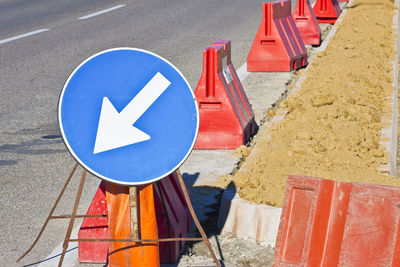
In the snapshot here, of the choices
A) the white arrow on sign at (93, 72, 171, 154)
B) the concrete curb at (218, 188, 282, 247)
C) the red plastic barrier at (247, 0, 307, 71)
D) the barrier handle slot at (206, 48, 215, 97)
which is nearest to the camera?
the white arrow on sign at (93, 72, 171, 154)

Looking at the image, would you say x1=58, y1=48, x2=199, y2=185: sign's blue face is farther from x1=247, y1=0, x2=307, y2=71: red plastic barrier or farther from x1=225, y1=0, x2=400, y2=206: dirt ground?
x1=247, y1=0, x2=307, y2=71: red plastic barrier

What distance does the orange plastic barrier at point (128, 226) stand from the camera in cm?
424

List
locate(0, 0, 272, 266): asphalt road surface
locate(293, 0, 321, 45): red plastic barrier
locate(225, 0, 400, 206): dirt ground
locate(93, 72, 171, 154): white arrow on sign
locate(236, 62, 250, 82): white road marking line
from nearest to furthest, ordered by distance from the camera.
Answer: locate(93, 72, 171, 154): white arrow on sign
locate(225, 0, 400, 206): dirt ground
locate(0, 0, 272, 266): asphalt road surface
locate(236, 62, 250, 82): white road marking line
locate(293, 0, 321, 45): red plastic barrier

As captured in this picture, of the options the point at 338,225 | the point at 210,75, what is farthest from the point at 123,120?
the point at 210,75

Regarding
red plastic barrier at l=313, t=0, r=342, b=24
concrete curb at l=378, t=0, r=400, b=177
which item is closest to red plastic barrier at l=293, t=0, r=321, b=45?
red plastic barrier at l=313, t=0, r=342, b=24

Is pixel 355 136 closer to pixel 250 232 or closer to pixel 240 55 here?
pixel 250 232

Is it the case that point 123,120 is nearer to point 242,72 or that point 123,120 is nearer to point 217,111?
point 217,111

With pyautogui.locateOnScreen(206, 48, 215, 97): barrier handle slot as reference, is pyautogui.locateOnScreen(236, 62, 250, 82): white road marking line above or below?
above

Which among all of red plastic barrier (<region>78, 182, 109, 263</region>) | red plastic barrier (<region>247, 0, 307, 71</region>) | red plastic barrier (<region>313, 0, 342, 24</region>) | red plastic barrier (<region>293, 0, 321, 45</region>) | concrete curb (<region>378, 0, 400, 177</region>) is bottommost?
red plastic barrier (<region>78, 182, 109, 263</region>)

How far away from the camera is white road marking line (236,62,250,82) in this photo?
10.0 metres

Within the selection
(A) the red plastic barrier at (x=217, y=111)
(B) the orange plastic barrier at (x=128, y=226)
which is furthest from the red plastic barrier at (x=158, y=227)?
(A) the red plastic barrier at (x=217, y=111)

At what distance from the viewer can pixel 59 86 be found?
10086 millimetres

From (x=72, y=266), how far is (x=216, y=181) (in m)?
1.69

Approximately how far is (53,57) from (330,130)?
6.47 m
